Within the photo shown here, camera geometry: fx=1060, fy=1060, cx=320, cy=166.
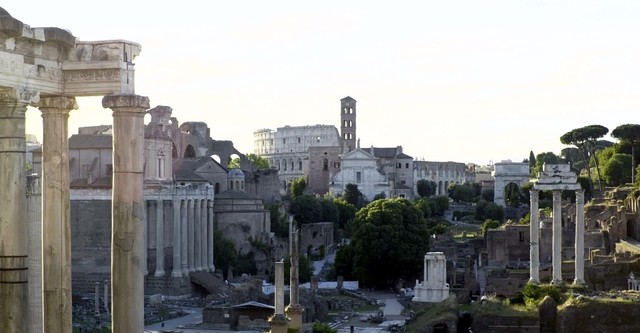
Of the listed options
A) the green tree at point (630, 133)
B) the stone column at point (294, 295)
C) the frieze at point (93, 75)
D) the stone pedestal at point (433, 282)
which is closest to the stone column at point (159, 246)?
the stone pedestal at point (433, 282)

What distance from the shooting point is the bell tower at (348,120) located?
350ft

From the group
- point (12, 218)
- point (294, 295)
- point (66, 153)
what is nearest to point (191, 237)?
point (294, 295)

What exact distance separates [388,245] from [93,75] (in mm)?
37876

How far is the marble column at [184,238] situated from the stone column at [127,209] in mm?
36799

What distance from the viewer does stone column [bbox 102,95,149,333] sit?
995 cm

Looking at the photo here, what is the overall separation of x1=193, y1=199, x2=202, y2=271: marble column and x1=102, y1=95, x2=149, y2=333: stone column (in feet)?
125

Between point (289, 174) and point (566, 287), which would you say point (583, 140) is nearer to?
point (566, 287)

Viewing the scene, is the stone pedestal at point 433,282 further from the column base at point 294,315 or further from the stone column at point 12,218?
the stone column at point 12,218

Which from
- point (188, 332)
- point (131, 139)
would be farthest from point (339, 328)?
point (131, 139)

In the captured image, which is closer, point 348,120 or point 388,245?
point 388,245

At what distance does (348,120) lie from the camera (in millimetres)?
106688

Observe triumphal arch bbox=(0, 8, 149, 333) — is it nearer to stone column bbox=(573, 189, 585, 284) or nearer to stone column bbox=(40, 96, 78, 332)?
stone column bbox=(40, 96, 78, 332)

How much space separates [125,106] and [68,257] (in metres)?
1.62

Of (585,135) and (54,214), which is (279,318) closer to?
(54,214)
